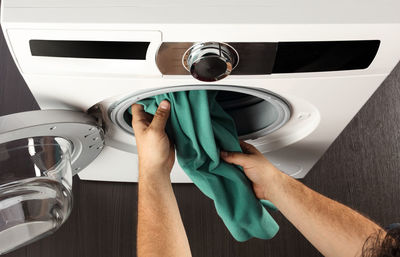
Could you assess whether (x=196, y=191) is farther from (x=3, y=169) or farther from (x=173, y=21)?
(x=173, y=21)

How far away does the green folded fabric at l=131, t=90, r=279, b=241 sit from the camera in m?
0.85

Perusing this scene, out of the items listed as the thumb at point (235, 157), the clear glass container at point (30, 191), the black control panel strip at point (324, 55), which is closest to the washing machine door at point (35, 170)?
the clear glass container at point (30, 191)

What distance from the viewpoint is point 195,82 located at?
74 cm

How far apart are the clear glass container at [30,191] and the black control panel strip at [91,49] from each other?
0.19m

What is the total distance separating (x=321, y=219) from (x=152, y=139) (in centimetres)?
33

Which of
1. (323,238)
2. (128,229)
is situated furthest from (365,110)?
(128,229)

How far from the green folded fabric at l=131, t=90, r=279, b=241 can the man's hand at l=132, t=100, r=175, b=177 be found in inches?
0.7

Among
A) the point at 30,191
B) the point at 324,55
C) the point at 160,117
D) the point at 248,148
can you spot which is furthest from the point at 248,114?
the point at 30,191

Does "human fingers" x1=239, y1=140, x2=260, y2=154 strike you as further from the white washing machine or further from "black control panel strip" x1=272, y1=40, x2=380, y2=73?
"black control panel strip" x1=272, y1=40, x2=380, y2=73

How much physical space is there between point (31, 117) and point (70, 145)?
14cm

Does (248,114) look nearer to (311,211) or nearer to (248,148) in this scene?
(248,148)

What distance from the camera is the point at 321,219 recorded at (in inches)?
34.6

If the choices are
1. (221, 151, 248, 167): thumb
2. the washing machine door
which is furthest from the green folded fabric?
the washing machine door

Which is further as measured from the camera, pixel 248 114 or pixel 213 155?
pixel 248 114
